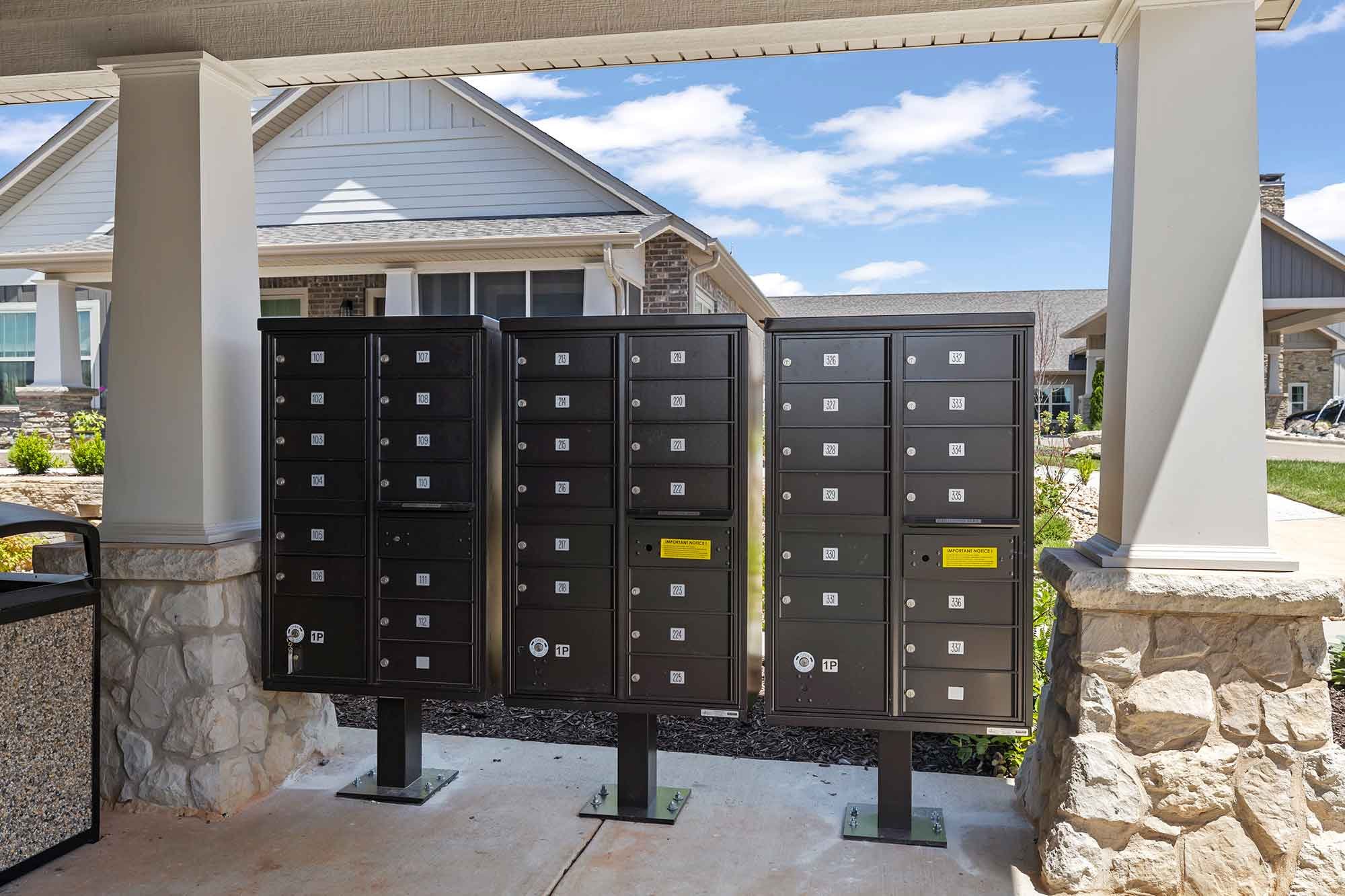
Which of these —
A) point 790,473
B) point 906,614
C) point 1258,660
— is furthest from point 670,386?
point 1258,660

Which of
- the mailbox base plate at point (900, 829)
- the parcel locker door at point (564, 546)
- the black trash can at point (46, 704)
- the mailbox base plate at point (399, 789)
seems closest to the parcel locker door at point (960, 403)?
the parcel locker door at point (564, 546)

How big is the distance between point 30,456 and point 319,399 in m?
6.98

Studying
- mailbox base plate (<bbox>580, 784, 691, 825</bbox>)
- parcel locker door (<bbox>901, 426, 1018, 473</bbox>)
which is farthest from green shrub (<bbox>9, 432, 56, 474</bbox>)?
parcel locker door (<bbox>901, 426, 1018, 473</bbox>)

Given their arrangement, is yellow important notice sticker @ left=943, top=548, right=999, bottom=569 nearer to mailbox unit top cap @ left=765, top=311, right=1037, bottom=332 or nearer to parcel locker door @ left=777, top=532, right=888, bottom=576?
parcel locker door @ left=777, top=532, right=888, bottom=576

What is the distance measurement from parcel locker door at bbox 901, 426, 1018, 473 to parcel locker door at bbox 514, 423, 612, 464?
1037 millimetres

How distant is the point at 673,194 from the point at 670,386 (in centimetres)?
7666

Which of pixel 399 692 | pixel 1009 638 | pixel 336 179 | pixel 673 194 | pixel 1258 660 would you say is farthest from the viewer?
pixel 673 194

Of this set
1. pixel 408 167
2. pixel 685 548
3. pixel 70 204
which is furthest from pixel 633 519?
pixel 70 204

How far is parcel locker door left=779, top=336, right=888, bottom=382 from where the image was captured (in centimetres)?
319

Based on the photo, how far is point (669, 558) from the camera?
10.9ft

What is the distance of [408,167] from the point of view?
10398 millimetres

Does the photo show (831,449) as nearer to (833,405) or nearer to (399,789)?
(833,405)

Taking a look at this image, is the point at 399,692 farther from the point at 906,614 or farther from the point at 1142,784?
the point at 1142,784

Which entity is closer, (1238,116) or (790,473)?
(1238,116)
